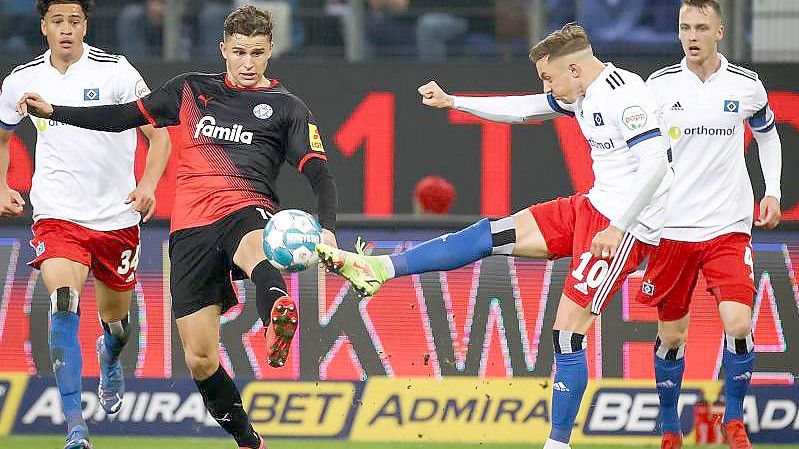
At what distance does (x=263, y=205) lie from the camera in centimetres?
770

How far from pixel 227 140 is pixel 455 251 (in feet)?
4.06

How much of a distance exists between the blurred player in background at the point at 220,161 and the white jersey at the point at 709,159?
2031 millimetres

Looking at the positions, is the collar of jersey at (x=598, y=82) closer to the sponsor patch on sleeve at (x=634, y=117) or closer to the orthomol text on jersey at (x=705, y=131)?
the sponsor patch on sleeve at (x=634, y=117)

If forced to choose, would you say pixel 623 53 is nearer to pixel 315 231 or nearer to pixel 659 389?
pixel 659 389

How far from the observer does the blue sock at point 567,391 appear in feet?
23.9

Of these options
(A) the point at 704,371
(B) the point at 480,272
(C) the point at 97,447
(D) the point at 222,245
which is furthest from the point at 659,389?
(C) the point at 97,447

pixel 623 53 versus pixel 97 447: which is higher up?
pixel 623 53

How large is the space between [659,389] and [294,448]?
2032mm

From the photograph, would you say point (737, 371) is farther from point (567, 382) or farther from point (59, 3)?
point (59, 3)

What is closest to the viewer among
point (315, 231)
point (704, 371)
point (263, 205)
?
point (315, 231)

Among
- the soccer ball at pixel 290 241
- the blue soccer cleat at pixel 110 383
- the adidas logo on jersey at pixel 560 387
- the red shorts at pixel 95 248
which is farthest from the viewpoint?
the blue soccer cleat at pixel 110 383

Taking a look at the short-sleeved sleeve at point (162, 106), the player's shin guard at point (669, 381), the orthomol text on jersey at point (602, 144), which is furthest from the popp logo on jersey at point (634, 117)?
the short-sleeved sleeve at point (162, 106)

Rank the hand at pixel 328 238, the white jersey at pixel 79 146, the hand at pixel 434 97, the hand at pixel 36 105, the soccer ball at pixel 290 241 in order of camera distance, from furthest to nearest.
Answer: the white jersey at pixel 79 146 < the hand at pixel 434 97 < the hand at pixel 36 105 < the hand at pixel 328 238 < the soccer ball at pixel 290 241

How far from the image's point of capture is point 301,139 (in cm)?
761
